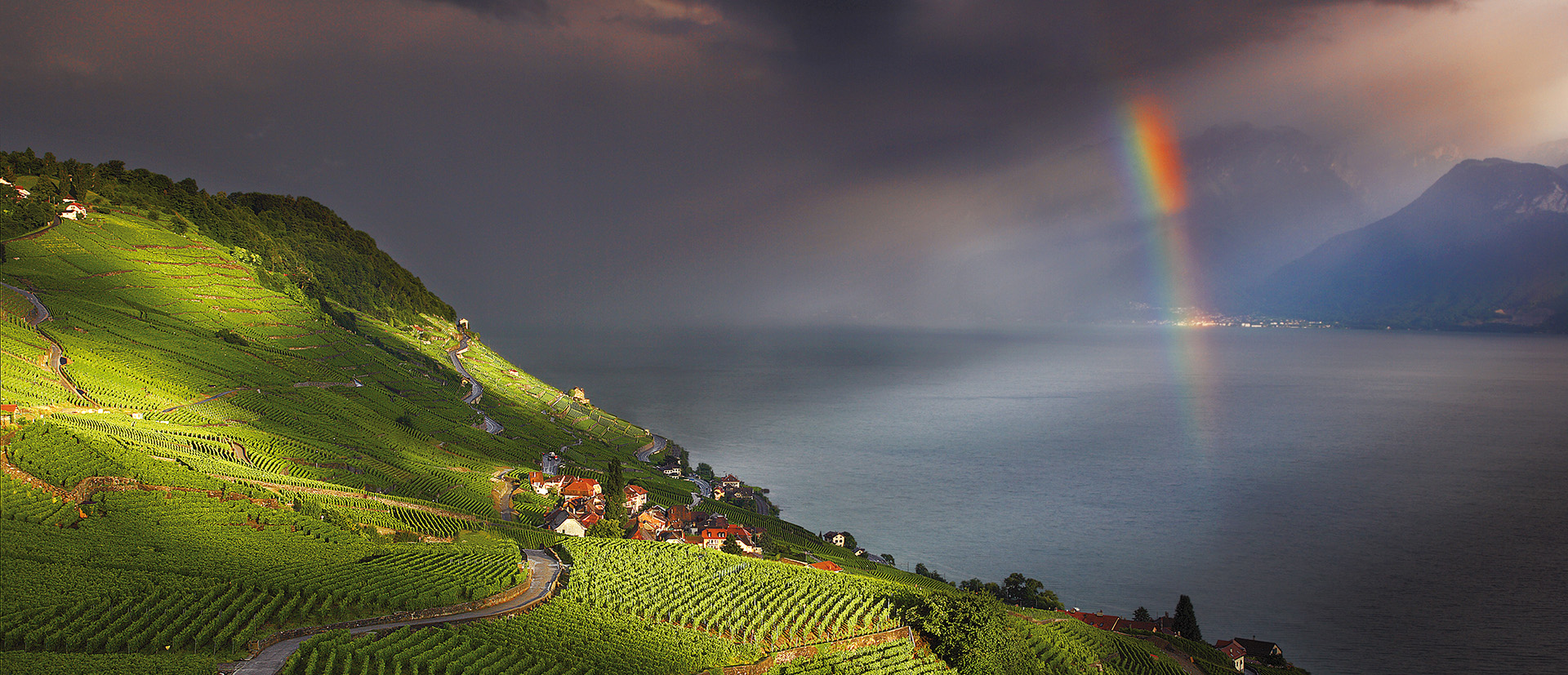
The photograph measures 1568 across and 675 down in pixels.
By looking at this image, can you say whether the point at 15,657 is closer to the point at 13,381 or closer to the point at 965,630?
the point at 965,630

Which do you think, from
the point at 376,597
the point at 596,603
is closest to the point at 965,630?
the point at 596,603

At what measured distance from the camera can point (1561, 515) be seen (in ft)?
228

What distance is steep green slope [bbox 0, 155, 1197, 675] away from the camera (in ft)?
74.7

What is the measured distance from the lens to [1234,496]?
7956 centimetres

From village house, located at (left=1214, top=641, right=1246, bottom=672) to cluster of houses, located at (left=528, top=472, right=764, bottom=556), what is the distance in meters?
28.9

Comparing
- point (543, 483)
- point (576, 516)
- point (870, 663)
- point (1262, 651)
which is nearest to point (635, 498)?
point (543, 483)

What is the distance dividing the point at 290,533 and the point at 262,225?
117 m

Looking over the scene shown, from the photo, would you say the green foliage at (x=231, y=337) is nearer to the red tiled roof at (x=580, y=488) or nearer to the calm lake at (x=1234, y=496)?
the red tiled roof at (x=580, y=488)

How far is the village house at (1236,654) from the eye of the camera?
41.3 m

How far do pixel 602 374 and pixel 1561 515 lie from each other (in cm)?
17422

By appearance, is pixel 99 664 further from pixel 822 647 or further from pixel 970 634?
pixel 970 634

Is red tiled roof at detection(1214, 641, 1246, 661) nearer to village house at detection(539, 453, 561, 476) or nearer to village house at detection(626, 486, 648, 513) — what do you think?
village house at detection(626, 486, 648, 513)

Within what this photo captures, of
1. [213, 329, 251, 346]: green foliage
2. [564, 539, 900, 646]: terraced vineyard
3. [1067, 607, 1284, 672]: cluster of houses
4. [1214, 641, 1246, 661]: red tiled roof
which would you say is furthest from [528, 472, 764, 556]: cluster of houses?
[213, 329, 251, 346]: green foliage

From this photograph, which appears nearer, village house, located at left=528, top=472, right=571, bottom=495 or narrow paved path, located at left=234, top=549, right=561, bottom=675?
narrow paved path, located at left=234, top=549, right=561, bottom=675
